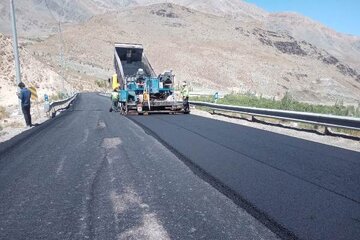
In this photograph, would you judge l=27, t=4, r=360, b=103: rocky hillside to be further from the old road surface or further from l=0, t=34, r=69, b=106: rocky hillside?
the old road surface

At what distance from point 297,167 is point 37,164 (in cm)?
494

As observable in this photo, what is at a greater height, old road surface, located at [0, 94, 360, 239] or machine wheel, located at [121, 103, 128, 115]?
old road surface, located at [0, 94, 360, 239]

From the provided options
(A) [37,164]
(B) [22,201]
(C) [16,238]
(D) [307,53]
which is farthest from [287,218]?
(D) [307,53]

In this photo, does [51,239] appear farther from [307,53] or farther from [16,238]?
[307,53]

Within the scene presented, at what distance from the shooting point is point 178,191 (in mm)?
5938

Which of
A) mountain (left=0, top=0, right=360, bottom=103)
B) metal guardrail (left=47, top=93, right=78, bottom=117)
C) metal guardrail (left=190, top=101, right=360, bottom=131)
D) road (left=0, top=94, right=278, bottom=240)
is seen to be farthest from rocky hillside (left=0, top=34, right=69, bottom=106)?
road (left=0, top=94, right=278, bottom=240)

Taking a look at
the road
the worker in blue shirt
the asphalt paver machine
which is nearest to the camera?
the road

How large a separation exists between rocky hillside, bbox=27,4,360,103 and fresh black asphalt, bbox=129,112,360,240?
235ft

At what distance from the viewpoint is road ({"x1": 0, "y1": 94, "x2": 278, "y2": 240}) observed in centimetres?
443

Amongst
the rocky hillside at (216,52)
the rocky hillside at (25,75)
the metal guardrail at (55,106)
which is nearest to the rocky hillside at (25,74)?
the rocky hillside at (25,75)

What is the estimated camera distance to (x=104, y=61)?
4048 inches

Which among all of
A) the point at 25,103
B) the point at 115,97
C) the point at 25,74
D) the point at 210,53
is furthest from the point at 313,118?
the point at 210,53

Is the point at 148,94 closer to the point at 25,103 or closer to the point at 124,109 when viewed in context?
the point at 124,109

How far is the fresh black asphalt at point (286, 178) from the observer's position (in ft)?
15.6
